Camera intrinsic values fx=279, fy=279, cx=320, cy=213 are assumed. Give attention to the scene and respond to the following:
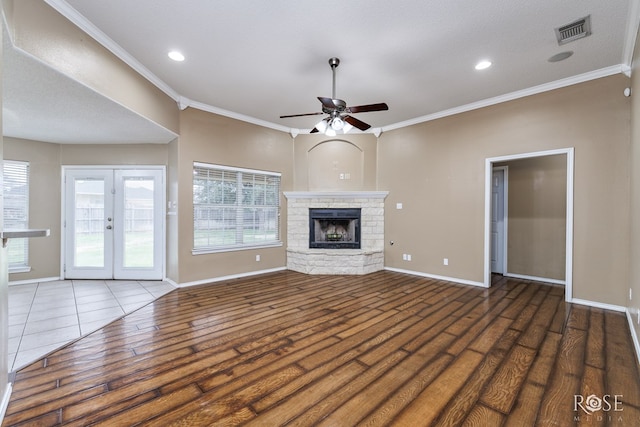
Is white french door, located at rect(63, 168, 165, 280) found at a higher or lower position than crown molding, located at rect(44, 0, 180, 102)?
lower

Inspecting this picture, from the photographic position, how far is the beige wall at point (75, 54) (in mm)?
2066

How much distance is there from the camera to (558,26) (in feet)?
8.63

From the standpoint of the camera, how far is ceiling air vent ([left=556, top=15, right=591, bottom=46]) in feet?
8.42

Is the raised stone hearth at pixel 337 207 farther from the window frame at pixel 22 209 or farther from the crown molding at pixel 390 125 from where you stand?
the window frame at pixel 22 209

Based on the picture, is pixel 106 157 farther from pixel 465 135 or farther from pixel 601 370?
pixel 601 370

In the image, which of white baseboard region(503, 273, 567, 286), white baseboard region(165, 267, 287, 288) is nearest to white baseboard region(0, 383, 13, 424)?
white baseboard region(165, 267, 287, 288)

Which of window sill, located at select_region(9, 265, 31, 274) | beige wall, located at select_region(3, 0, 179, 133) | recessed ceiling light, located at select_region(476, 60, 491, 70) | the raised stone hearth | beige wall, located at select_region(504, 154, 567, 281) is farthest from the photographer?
the raised stone hearth

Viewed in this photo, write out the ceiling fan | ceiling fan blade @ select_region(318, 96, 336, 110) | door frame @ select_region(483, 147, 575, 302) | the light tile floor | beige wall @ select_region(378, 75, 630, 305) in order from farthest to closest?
door frame @ select_region(483, 147, 575, 302) < beige wall @ select_region(378, 75, 630, 305) < the ceiling fan < ceiling fan blade @ select_region(318, 96, 336, 110) < the light tile floor

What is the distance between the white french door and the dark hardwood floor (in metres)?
1.64

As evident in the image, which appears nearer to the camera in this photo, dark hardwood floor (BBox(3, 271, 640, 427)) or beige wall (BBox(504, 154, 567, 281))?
dark hardwood floor (BBox(3, 271, 640, 427))

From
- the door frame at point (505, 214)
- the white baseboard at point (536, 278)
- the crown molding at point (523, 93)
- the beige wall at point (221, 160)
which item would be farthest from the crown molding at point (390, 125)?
the white baseboard at point (536, 278)

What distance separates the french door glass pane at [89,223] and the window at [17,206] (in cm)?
64

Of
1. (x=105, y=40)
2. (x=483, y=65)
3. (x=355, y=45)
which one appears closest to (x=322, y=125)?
(x=355, y=45)

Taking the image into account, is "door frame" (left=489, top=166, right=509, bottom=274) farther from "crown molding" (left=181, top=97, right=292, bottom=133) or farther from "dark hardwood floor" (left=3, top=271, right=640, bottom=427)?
"crown molding" (left=181, top=97, right=292, bottom=133)
